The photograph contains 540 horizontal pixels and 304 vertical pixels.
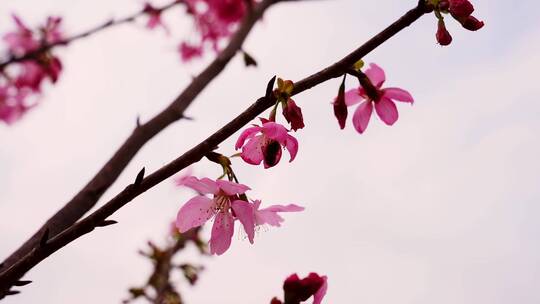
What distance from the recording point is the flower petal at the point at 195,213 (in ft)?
4.52

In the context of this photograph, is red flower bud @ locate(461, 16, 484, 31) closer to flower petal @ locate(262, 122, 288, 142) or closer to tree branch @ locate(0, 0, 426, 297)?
tree branch @ locate(0, 0, 426, 297)

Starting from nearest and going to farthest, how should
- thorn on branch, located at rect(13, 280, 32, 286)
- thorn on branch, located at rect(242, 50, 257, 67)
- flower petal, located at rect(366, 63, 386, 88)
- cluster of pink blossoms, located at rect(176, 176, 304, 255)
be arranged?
thorn on branch, located at rect(13, 280, 32, 286)
cluster of pink blossoms, located at rect(176, 176, 304, 255)
flower petal, located at rect(366, 63, 386, 88)
thorn on branch, located at rect(242, 50, 257, 67)

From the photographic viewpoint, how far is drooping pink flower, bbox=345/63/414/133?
149 cm

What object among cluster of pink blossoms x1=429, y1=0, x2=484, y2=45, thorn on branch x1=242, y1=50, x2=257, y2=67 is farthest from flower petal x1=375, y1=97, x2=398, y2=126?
thorn on branch x1=242, y1=50, x2=257, y2=67

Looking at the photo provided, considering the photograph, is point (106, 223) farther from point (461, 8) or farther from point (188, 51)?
point (188, 51)

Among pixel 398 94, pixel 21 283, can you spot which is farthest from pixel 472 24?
pixel 21 283

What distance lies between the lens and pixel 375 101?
4.73ft

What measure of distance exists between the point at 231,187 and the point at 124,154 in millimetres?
1109

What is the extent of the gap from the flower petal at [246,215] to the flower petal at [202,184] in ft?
0.24

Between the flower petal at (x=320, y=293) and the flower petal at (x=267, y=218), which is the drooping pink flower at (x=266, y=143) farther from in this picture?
the flower petal at (x=320, y=293)

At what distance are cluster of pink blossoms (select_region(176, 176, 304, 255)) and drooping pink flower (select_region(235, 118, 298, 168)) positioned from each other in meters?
0.11

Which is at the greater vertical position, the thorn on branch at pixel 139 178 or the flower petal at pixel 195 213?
the flower petal at pixel 195 213

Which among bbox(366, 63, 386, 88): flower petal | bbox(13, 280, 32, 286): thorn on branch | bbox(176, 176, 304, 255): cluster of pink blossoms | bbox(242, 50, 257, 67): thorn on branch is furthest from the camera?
bbox(242, 50, 257, 67): thorn on branch

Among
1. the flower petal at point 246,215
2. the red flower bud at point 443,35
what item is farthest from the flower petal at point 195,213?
the red flower bud at point 443,35
